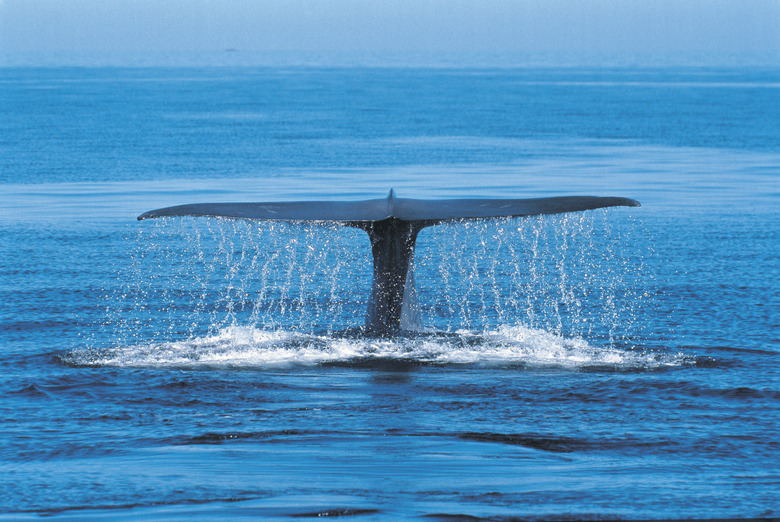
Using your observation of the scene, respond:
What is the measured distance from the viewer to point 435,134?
124 ft

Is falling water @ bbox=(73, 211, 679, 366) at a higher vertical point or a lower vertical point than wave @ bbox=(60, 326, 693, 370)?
higher

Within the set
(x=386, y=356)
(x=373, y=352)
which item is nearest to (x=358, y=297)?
(x=373, y=352)

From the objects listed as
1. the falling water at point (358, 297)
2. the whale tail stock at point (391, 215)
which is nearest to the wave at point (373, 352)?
the falling water at point (358, 297)

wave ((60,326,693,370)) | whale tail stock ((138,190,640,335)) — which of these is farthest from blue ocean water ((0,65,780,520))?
whale tail stock ((138,190,640,335))

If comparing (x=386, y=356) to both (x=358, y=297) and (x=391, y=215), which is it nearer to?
(x=391, y=215)

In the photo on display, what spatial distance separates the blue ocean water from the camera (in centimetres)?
697

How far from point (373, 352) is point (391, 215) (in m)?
1.27

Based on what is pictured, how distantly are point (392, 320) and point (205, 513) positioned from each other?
4.30 metres

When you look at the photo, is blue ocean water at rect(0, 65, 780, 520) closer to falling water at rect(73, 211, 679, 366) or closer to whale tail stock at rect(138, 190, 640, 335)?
falling water at rect(73, 211, 679, 366)

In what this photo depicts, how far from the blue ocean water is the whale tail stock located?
0.96 ft

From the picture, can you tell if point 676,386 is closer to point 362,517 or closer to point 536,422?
point 536,422

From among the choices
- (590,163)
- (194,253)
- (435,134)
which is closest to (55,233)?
(194,253)

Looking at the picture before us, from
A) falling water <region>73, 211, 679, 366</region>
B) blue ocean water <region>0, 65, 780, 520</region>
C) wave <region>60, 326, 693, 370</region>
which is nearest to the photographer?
blue ocean water <region>0, 65, 780, 520</region>

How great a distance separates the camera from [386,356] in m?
10.0
